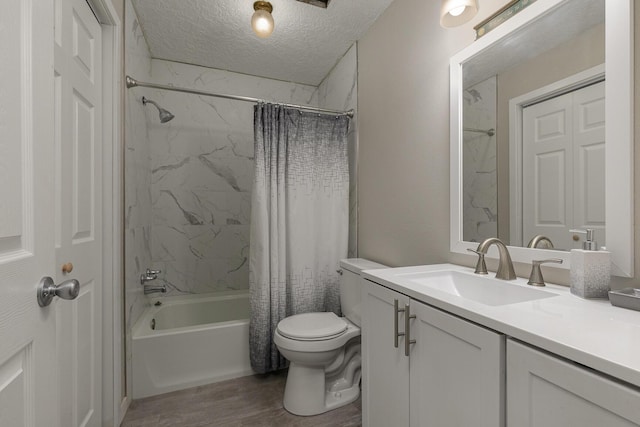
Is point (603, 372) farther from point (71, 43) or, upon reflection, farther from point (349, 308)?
point (71, 43)

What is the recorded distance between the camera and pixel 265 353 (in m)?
1.98

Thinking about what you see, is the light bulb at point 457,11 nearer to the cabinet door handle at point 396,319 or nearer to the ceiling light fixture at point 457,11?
the ceiling light fixture at point 457,11

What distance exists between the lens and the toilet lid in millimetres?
1615

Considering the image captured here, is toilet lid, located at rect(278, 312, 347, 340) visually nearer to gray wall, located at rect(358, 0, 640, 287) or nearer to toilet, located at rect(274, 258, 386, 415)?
toilet, located at rect(274, 258, 386, 415)

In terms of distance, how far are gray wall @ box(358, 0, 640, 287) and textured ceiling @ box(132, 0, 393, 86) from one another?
0.68ft

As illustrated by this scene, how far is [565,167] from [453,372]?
2.49 feet

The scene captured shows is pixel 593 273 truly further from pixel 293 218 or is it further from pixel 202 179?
pixel 202 179

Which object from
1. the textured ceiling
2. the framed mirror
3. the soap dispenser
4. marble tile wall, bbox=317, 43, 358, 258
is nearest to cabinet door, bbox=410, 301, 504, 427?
the soap dispenser

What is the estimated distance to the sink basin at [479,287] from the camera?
951 mm

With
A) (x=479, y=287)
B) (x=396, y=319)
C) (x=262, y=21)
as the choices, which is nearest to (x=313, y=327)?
(x=396, y=319)

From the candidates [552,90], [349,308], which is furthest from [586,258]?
[349,308]

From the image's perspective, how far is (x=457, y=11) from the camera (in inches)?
47.1

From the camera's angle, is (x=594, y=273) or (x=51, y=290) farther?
(x=594, y=273)

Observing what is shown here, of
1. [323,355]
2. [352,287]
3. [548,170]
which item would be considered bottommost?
[323,355]
